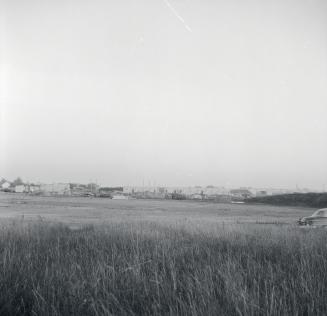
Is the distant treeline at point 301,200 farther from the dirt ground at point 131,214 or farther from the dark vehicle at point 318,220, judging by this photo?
the dark vehicle at point 318,220

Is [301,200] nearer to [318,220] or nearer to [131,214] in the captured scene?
[131,214]

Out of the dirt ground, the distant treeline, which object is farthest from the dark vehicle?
the distant treeline

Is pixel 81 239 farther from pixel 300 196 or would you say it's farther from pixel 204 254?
pixel 300 196

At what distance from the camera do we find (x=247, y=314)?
3340mm

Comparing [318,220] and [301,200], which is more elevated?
[318,220]

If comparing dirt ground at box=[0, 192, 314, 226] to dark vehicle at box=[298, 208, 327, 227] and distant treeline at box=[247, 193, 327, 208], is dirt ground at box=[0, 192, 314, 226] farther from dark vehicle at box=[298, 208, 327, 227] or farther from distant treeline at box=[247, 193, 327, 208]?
distant treeline at box=[247, 193, 327, 208]

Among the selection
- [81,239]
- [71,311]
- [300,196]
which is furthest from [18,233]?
[300,196]

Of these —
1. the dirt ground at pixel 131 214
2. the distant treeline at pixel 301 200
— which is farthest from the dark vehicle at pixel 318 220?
the distant treeline at pixel 301 200

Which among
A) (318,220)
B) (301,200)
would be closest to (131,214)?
(318,220)

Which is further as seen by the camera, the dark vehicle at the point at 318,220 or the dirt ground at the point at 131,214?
the dirt ground at the point at 131,214

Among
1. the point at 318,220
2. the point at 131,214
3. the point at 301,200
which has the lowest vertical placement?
the point at 301,200

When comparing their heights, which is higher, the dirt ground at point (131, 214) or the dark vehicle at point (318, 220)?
the dark vehicle at point (318, 220)

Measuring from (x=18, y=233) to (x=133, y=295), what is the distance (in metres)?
7.50

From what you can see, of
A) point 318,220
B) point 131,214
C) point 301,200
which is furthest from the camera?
point 301,200
